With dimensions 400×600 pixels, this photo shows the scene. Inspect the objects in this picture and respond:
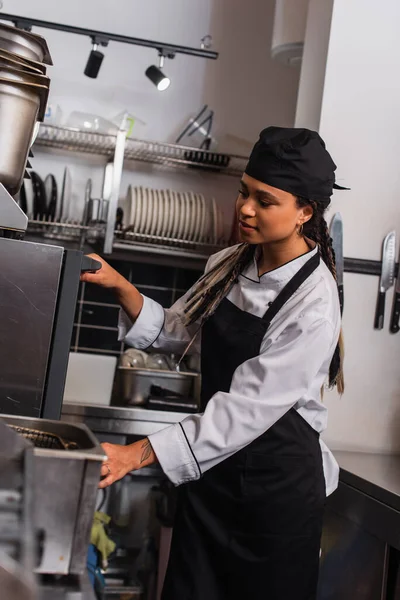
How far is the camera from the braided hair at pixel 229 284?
5.98 ft

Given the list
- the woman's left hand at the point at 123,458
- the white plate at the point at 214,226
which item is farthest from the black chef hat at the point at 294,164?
the white plate at the point at 214,226

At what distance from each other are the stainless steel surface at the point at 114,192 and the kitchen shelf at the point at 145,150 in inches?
2.4

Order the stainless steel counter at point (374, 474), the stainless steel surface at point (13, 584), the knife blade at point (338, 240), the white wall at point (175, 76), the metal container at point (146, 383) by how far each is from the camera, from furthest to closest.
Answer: the white wall at point (175, 76), the metal container at point (146, 383), the knife blade at point (338, 240), the stainless steel counter at point (374, 474), the stainless steel surface at point (13, 584)

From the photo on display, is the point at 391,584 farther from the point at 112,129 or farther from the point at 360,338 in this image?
the point at 112,129

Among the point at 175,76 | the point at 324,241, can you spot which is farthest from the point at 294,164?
the point at 175,76

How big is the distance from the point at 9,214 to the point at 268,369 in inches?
22.3

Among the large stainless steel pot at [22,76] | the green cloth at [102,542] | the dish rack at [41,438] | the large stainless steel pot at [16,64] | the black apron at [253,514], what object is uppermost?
the large stainless steel pot at [16,64]

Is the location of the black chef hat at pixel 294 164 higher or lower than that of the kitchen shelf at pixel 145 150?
lower

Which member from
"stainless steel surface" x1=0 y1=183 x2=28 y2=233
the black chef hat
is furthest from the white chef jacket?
"stainless steel surface" x1=0 y1=183 x2=28 y2=233

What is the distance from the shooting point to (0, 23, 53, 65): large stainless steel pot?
4.16 ft

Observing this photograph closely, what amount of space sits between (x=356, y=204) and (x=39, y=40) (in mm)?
1499

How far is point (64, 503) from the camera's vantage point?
30.2 inches

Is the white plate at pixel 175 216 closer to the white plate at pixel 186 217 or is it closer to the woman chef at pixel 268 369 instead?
the white plate at pixel 186 217

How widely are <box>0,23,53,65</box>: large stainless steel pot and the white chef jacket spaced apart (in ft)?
2.19
